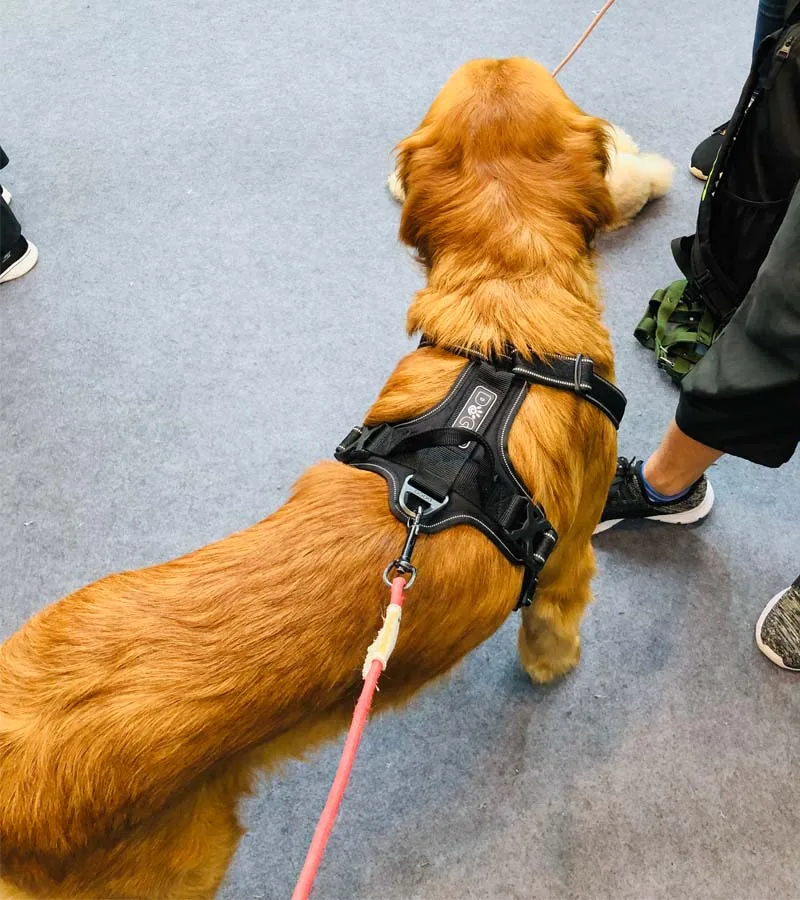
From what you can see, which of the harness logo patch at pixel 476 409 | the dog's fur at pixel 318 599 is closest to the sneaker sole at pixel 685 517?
the dog's fur at pixel 318 599

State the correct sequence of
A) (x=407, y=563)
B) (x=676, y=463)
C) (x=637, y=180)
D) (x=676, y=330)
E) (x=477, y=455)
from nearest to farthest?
(x=407, y=563) → (x=477, y=455) → (x=676, y=463) → (x=676, y=330) → (x=637, y=180)

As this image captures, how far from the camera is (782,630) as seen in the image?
1.54 meters

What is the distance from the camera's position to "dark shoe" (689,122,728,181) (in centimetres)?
222

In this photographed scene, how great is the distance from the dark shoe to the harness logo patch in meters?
1.61

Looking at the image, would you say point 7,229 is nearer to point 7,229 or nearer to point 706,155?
point 7,229

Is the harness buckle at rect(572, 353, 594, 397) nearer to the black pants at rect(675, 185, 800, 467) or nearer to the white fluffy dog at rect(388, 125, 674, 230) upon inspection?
the black pants at rect(675, 185, 800, 467)

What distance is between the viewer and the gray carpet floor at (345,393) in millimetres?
1411

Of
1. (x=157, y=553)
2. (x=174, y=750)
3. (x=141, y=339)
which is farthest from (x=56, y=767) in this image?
(x=141, y=339)

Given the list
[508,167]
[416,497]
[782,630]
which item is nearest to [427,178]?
[508,167]

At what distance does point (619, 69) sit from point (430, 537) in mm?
2378

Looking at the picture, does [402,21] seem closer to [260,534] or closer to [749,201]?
[749,201]

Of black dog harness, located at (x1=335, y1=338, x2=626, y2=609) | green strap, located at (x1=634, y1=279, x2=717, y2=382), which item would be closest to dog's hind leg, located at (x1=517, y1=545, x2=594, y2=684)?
black dog harness, located at (x1=335, y1=338, x2=626, y2=609)

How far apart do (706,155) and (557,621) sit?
166cm

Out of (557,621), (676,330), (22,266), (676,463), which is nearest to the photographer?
(557,621)
